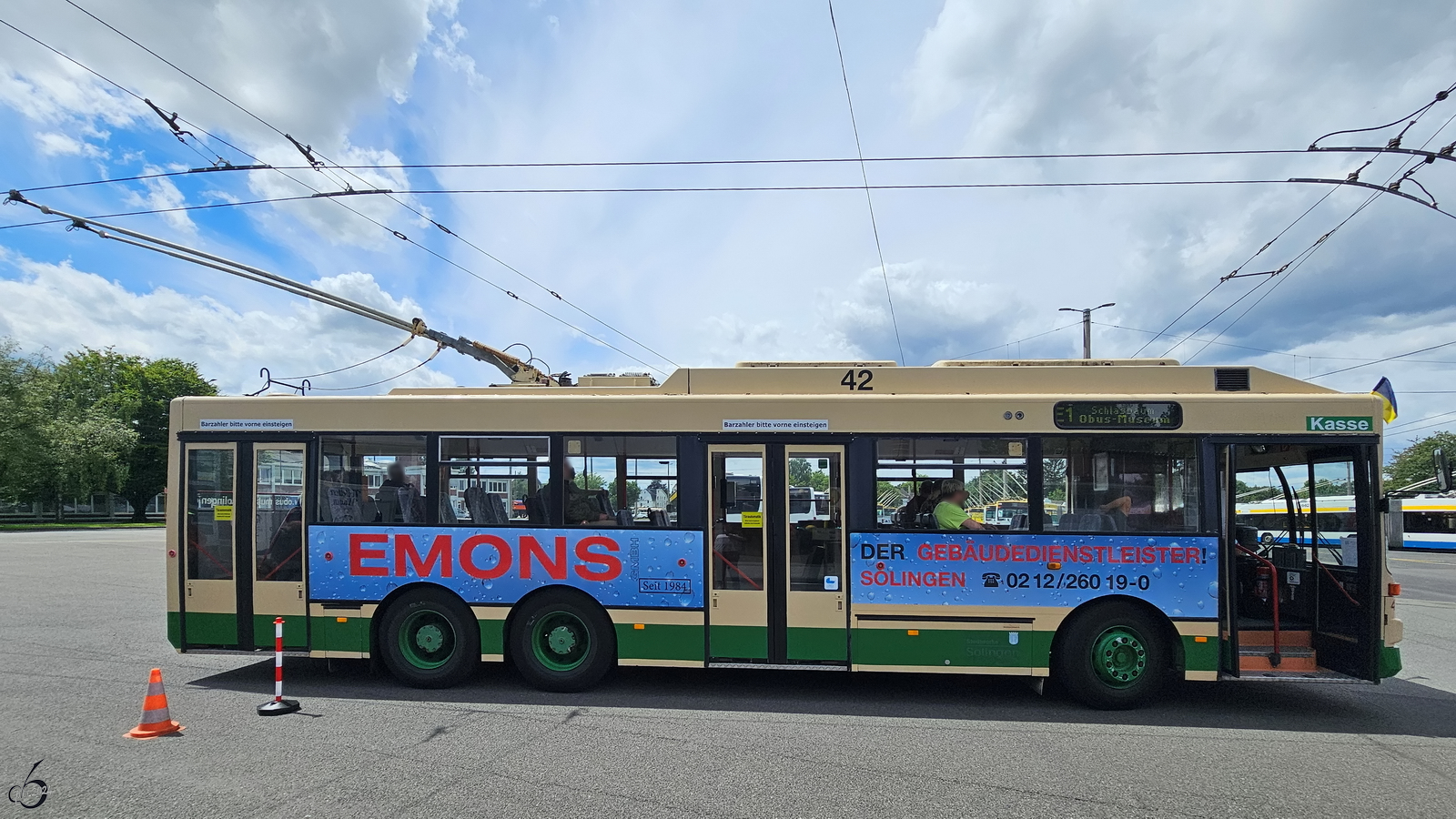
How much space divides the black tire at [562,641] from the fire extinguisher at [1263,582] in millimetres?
6388

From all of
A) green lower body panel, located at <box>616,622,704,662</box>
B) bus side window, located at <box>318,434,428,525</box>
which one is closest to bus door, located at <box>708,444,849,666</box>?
green lower body panel, located at <box>616,622,704,662</box>

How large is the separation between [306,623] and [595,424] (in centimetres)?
350

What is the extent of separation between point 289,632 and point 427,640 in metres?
1.40

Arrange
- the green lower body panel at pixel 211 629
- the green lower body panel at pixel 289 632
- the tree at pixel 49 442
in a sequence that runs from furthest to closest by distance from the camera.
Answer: the tree at pixel 49 442 → the green lower body panel at pixel 211 629 → the green lower body panel at pixel 289 632

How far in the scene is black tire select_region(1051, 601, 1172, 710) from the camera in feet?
Result: 23.9

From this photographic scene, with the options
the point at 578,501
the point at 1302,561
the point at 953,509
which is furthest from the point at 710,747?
the point at 1302,561

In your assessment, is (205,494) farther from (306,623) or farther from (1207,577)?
(1207,577)

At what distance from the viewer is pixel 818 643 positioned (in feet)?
24.7

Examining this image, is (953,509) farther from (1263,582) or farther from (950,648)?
(1263,582)

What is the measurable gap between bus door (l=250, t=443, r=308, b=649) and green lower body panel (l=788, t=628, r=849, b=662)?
4.84m

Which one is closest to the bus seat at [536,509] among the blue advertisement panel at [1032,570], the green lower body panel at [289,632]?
the green lower body panel at [289,632]

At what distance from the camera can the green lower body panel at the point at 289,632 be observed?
8.12 metres

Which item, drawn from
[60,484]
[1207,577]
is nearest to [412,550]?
[1207,577]

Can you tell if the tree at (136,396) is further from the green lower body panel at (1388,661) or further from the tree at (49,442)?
the green lower body panel at (1388,661)
